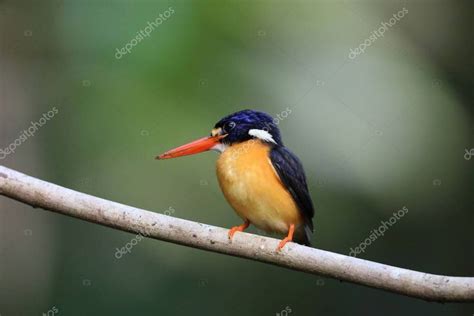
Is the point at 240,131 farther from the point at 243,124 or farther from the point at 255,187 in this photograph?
the point at 255,187

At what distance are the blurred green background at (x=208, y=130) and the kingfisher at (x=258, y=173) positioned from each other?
1.50 meters

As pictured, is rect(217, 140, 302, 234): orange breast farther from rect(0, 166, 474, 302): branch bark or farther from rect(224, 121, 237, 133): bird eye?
rect(0, 166, 474, 302): branch bark

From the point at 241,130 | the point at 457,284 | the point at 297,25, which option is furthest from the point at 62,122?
the point at 457,284

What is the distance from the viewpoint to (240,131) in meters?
3.15

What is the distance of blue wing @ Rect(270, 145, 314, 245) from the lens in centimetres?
308

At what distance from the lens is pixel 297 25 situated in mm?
5195

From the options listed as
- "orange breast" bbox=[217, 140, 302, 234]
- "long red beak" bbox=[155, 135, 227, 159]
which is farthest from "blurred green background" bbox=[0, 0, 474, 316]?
"orange breast" bbox=[217, 140, 302, 234]

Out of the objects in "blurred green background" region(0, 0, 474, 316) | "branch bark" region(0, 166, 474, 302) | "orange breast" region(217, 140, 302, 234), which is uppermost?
"blurred green background" region(0, 0, 474, 316)

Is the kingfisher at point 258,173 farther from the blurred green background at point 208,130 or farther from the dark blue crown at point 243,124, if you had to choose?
the blurred green background at point 208,130

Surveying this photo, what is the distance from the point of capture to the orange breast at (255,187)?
3.01m

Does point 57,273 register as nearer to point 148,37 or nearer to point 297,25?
point 148,37

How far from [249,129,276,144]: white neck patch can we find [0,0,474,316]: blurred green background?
153 centimetres

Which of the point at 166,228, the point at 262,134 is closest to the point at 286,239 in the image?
the point at 166,228

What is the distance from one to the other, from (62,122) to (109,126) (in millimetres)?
359
